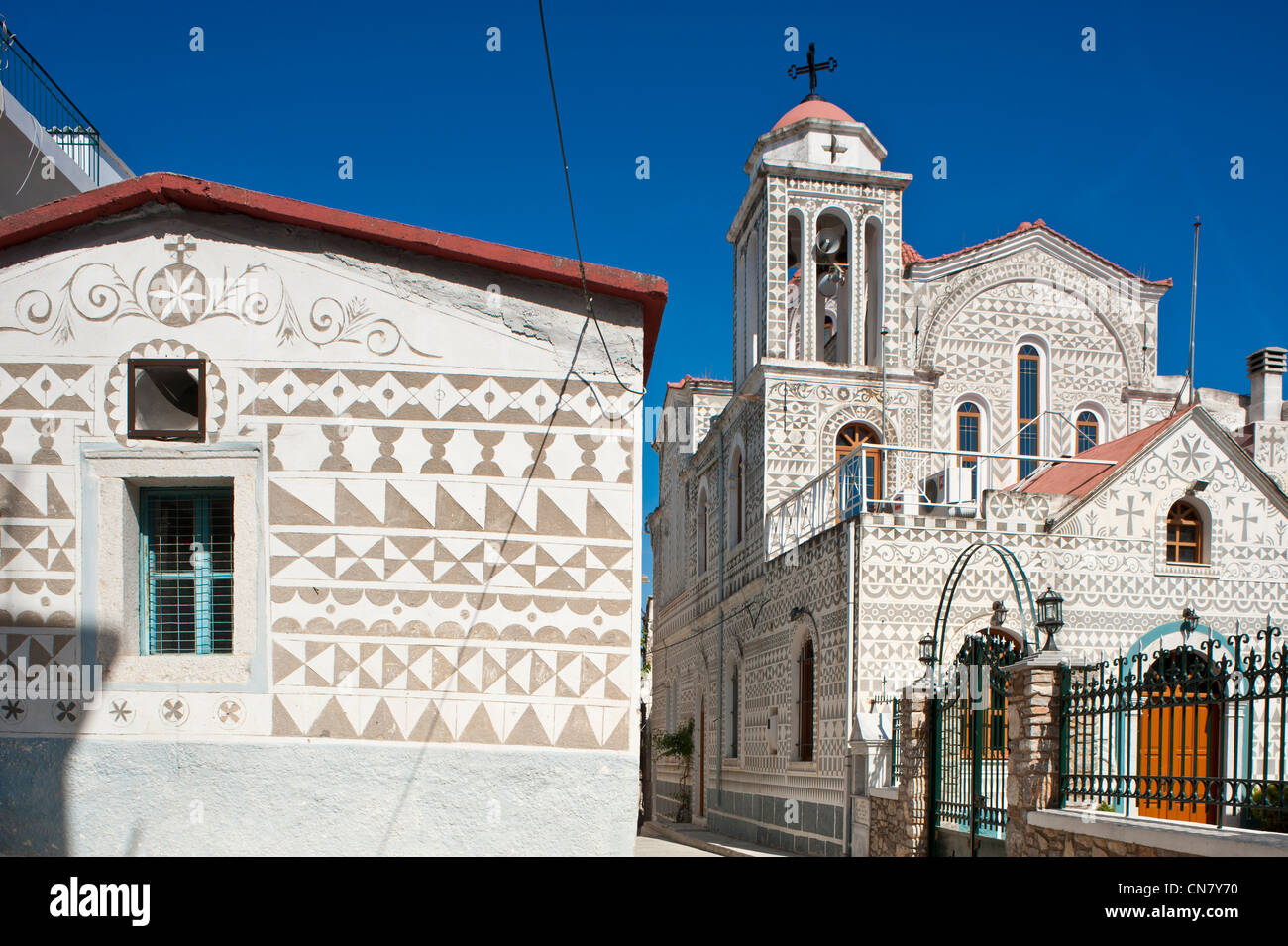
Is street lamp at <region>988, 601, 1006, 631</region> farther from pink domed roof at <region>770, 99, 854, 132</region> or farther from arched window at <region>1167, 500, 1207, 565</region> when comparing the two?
pink domed roof at <region>770, 99, 854, 132</region>

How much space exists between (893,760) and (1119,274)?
1151 cm

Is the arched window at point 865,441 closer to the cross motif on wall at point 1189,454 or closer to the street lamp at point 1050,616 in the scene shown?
the cross motif on wall at point 1189,454

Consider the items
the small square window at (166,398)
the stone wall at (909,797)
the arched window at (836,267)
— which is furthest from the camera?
the arched window at (836,267)

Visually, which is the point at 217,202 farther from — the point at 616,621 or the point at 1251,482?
the point at 1251,482

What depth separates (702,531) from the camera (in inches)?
A: 960

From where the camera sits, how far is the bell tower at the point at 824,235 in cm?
1891

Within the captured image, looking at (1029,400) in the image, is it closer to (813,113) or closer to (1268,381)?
(1268,381)

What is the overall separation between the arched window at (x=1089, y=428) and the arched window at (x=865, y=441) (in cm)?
406

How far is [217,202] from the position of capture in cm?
721

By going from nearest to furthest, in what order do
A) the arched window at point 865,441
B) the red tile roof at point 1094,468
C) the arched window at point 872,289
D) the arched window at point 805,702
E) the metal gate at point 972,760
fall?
1. the metal gate at point 972,760
2. the red tile roof at point 1094,468
3. the arched window at point 805,702
4. the arched window at point 865,441
5. the arched window at point 872,289

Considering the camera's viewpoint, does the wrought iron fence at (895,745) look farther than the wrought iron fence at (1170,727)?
Yes

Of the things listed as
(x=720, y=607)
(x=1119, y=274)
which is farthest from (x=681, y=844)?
(x=1119, y=274)

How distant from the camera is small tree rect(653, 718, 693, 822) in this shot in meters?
24.9

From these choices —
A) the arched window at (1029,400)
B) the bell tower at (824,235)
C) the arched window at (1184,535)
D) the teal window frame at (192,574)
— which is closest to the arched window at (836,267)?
the bell tower at (824,235)
